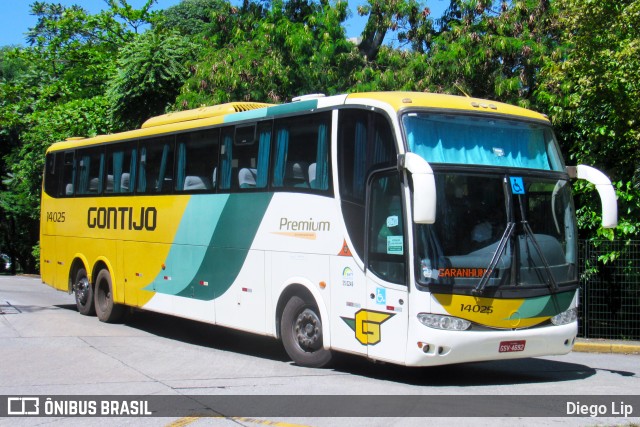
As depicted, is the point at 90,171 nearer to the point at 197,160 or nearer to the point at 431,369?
the point at 197,160

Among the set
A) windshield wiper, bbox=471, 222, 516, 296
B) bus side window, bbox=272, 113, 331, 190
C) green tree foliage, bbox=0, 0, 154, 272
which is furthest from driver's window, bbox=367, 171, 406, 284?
green tree foliage, bbox=0, 0, 154, 272

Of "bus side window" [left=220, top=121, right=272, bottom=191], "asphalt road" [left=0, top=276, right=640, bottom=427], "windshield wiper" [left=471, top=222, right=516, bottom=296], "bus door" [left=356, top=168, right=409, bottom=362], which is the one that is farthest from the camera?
"bus side window" [left=220, top=121, right=272, bottom=191]

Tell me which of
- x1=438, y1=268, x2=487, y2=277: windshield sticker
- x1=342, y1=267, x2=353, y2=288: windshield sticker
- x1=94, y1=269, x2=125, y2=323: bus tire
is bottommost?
x1=94, y1=269, x2=125, y2=323: bus tire

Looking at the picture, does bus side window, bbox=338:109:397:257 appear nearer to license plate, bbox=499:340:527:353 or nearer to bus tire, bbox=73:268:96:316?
license plate, bbox=499:340:527:353

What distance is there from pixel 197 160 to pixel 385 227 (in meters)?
4.83

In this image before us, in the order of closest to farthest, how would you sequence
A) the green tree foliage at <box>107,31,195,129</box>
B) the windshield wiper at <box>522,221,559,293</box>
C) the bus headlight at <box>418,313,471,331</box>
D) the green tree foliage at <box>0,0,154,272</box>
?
the bus headlight at <box>418,313,471,331</box>, the windshield wiper at <box>522,221,559,293</box>, the green tree foliage at <box>107,31,195,129</box>, the green tree foliage at <box>0,0,154,272</box>

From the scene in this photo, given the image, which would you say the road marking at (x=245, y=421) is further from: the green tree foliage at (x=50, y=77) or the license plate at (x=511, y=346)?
the green tree foliage at (x=50, y=77)

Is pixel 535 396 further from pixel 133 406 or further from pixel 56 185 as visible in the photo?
pixel 56 185

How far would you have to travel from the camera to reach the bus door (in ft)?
30.4

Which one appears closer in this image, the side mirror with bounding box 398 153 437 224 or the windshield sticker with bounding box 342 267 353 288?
the side mirror with bounding box 398 153 437 224

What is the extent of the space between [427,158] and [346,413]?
125 inches

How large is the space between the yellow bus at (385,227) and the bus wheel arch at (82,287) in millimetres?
4339

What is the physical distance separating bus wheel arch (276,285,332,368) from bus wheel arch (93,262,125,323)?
5926 millimetres

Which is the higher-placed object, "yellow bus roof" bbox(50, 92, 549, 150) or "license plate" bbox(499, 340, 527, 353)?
"yellow bus roof" bbox(50, 92, 549, 150)
